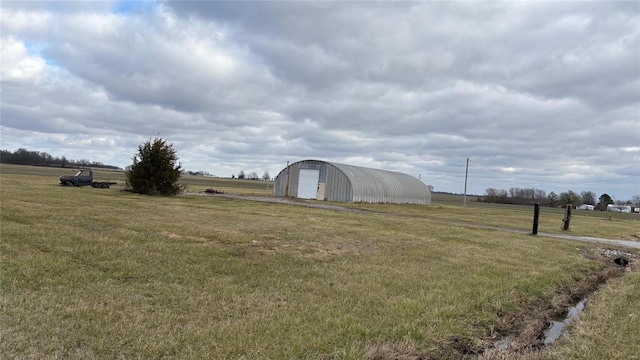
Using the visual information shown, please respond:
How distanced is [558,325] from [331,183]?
35899 millimetres

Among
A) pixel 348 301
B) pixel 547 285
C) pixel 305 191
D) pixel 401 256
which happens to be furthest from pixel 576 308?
pixel 305 191

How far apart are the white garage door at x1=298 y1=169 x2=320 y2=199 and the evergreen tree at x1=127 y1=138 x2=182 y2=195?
14897 mm

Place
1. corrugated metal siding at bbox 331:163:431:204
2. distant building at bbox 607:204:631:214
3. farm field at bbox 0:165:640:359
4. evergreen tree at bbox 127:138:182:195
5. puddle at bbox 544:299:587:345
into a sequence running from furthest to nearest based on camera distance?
distant building at bbox 607:204:631:214 < corrugated metal siding at bbox 331:163:431:204 < evergreen tree at bbox 127:138:182:195 < puddle at bbox 544:299:587:345 < farm field at bbox 0:165:640:359

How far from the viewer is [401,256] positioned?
12.1m

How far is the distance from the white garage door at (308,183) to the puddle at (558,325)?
35356 mm

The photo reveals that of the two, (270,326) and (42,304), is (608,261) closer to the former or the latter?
(270,326)

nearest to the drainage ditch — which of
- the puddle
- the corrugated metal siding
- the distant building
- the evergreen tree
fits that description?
the puddle

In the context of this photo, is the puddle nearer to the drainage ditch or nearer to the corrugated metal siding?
the drainage ditch

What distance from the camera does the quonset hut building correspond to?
42688 mm

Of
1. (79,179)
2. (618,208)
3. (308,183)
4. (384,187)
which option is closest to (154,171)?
(79,179)

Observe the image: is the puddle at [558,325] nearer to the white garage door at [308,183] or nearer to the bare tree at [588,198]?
the white garage door at [308,183]

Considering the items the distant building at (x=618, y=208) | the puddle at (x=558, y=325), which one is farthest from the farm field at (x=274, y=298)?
the distant building at (x=618, y=208)

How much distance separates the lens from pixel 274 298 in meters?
7.04

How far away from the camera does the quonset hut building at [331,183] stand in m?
42.7
